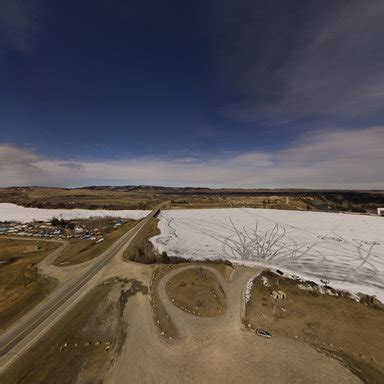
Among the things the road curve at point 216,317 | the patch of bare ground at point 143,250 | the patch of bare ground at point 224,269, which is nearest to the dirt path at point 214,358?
the road curve at point 216,317

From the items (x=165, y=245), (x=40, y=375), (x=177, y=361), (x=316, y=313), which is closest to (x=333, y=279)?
(x=316, y=313)

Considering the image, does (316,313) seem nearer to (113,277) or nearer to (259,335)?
(259,335)

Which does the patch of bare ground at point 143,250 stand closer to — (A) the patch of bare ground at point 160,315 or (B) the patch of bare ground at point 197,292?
(A) the patch of bare ground at point 160,315

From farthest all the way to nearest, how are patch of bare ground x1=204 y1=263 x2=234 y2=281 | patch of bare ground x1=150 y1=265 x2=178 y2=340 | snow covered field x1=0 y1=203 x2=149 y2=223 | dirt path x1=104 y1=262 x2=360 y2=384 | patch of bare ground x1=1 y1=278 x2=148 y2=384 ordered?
1. snow covered field x1=0 y1=203 x2=149 y2=223
2. patch of bare ground x1=204 y1=263 x2=234 y2=281
3. patch of bare ground x1=150 y1=265 x2=178 y2=340
4. patch of bare ground x1=1 y1=278 x2=148 y2=384
5. dirt path x1=104 y1=262 x2=360 y2=384

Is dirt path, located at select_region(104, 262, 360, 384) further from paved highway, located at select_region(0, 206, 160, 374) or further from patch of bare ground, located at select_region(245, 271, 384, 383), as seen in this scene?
paved highway, located at select_region(0, 206, 160, 374)

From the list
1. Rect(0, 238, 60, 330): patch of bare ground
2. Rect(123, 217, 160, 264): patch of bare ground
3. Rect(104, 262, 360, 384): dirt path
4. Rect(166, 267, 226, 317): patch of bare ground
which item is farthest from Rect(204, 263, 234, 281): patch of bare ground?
Rect(0, 238, 60, 330): patch of bare ground

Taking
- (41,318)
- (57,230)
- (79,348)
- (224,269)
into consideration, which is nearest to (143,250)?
(224,269)
